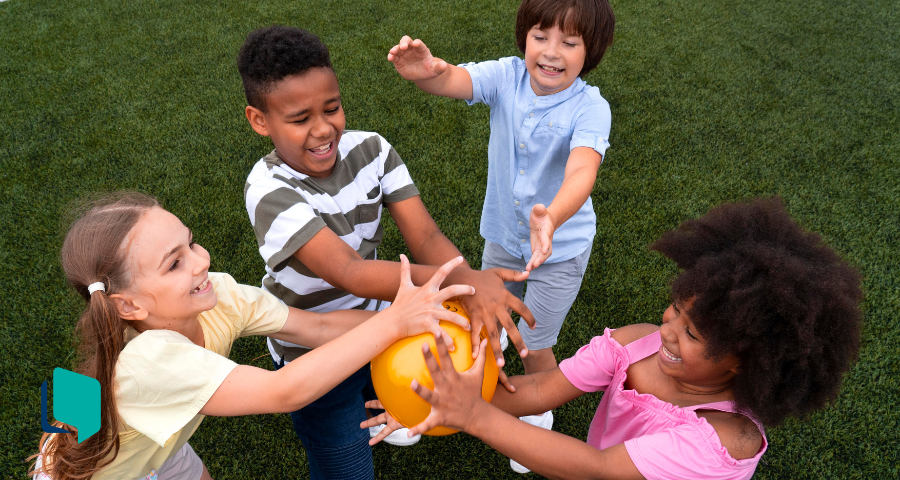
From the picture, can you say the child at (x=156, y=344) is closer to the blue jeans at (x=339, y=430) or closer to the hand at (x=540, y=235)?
the hand at (x=540, y=235)

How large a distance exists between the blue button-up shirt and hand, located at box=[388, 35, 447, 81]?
17cm

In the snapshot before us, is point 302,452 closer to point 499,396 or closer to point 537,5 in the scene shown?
point 499,396

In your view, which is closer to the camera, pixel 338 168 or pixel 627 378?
pixel 627 378

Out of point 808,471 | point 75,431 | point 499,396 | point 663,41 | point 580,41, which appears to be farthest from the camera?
point 663,41

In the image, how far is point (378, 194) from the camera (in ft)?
7.06

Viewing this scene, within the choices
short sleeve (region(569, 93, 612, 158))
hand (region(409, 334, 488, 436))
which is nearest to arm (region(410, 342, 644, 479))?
hand (region(409, 334, 488, 436))

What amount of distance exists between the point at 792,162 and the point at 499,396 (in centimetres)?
418

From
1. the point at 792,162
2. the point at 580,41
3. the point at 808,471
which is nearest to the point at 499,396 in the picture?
the point at 580,41

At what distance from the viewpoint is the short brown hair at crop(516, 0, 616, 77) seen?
2.28 meters

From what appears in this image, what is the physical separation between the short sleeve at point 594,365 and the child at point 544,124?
0.44 meters

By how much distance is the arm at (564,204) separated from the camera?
189 centimetres

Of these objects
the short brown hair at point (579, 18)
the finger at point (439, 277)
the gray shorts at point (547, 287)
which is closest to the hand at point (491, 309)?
the finger at point (439, 277)

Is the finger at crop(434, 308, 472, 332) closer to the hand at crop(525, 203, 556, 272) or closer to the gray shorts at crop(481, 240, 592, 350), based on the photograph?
the hand at crop(525, 203, 556, 272)

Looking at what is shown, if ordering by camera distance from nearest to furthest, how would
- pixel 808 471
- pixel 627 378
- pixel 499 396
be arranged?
pixel 627 378, pixel 499 396, pixel 808 471
